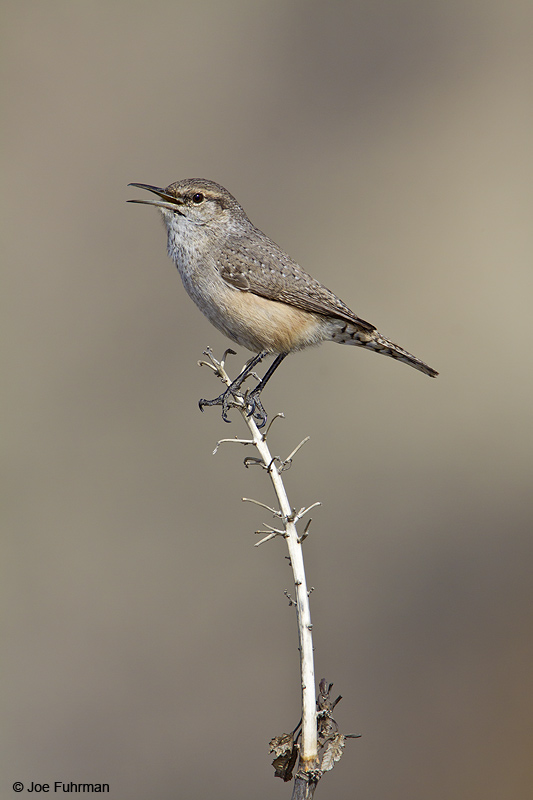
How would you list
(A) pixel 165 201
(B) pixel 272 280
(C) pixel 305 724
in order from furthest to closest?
(B) pixel 272 280 → (A) pixel 165 201 → (C) pixel 305 724

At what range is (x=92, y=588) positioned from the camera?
24.3 feet

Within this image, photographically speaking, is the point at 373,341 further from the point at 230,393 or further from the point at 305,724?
the point at 305,724

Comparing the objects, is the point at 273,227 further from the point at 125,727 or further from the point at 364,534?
the point at 125,727

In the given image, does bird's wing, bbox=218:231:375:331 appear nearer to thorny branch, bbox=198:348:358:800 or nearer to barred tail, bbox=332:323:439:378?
barred tail, bbox=332:323:439:378

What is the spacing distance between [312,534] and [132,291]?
135 inches

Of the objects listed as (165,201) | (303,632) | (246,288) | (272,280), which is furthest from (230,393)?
(303,632)

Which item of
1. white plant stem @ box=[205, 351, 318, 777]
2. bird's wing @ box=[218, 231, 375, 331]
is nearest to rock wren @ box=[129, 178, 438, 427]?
bird's wing @ box=[218, 231, 375, 331]

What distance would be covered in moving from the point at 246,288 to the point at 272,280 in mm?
197

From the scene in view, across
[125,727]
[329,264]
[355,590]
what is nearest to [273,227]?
[329,264]

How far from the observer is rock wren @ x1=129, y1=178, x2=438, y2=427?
13.4 feet

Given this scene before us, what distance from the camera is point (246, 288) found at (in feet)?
13.7

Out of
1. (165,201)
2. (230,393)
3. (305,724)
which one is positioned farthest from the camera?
(165,201)

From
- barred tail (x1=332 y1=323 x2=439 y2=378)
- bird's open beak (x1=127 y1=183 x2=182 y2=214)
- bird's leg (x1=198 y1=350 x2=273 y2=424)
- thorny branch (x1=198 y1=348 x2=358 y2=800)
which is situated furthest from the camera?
barred tail (x1=332 y1=323 x2=439 y2=378)

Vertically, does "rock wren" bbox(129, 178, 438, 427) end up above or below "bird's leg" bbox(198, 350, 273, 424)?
above
